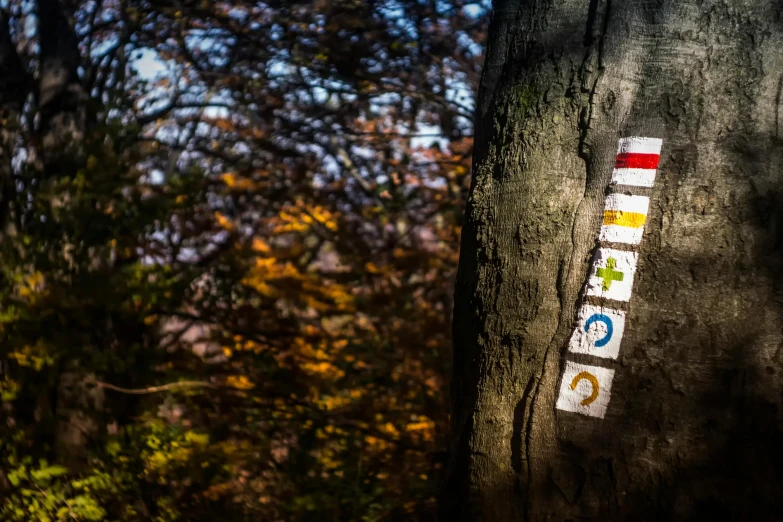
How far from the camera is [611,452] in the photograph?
63.2 inches

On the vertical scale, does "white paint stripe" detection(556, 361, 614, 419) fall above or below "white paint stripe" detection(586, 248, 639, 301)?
below

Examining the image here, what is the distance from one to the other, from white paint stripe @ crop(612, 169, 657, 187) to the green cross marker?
0.17m

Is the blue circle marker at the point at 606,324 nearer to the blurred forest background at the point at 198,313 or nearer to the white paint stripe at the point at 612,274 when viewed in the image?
the white paint stripe at the point at 612,274

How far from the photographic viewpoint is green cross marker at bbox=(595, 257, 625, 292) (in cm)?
163

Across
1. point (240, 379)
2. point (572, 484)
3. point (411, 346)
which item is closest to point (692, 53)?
point (572, 484)

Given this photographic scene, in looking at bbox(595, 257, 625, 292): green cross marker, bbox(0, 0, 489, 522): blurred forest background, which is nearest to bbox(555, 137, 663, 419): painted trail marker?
bbox(595, 257, 625, 292): green cross marker

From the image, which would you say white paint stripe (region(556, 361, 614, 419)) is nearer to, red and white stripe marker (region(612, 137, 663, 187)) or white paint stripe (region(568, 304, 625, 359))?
white paint stripe (region(568, 304, 625, 359))

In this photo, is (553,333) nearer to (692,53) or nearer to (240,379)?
(692,53)

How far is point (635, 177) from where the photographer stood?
1.64 metres

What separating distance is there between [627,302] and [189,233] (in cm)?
469

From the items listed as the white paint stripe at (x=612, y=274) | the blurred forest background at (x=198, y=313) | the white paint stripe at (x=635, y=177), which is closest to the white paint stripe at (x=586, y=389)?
the white paint stripe at (x=612, y=274)

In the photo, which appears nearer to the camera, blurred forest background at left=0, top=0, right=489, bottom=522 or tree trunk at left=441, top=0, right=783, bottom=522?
tree trunk at left=441, top=0, right=783, bottom=522

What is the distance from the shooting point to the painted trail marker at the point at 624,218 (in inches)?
64.4

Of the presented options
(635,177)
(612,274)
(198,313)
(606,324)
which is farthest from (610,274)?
(198,313)
